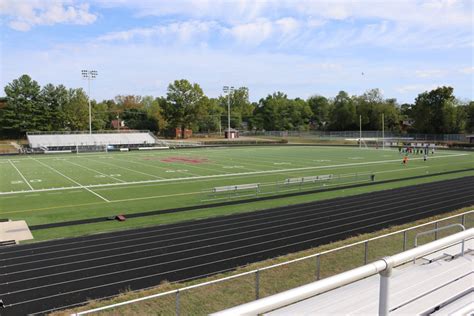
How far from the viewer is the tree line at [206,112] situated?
8775 cm

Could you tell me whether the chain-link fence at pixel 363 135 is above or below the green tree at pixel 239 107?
below

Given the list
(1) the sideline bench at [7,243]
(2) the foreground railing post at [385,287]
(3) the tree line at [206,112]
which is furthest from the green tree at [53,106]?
(2) the foreground railing post at [385,287]

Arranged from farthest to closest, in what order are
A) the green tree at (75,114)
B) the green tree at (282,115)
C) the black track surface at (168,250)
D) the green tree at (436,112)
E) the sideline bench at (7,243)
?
the green tree at (282,115)
the green tree at (436,112)
the green tree at (75,114)
the sideline bench at (7,243)
the black track surface at (168,250)

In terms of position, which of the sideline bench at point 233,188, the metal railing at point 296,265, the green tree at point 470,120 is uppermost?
the green tree at point 470,120

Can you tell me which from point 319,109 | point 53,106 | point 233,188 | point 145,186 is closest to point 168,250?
point 233,188

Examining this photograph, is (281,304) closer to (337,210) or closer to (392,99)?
(337,210)

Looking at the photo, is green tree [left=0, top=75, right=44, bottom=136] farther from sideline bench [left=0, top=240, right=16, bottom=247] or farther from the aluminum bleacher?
sideline bench [left=0, top=240, right=16, bottom=247]

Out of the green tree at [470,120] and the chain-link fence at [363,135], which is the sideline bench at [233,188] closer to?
the chain-link fence at [363,135]

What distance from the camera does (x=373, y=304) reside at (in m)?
4.44

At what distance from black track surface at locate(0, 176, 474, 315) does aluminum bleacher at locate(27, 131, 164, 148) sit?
6033 cm

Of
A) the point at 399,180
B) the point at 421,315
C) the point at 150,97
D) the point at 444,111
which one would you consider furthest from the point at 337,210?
the point at 150,97

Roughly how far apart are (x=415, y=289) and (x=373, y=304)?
44.7 inches

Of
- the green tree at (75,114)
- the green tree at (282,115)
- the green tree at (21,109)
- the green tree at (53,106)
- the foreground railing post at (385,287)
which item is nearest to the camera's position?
the foreground railing post at (385,287)

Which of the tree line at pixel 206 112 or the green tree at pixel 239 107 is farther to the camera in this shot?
the green tree at pixel 239 107
